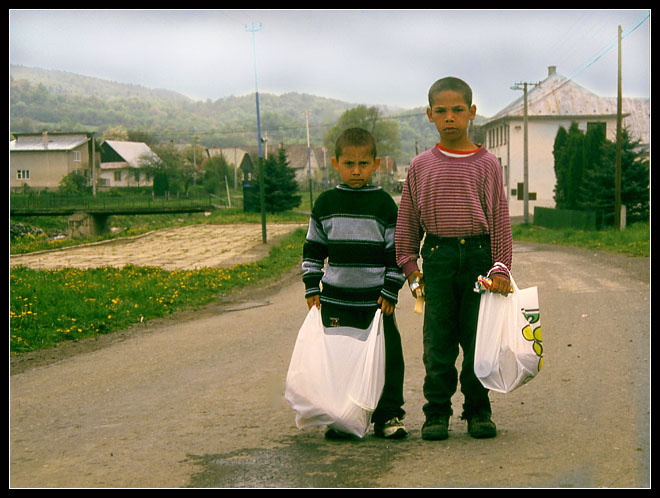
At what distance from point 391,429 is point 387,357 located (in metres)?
0.40

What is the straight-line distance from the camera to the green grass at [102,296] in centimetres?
1006

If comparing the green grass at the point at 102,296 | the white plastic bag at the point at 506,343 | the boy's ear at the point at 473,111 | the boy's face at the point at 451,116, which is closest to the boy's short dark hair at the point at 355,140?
the boy's face at the point at 451,116

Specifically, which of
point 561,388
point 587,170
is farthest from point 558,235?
point 561,388

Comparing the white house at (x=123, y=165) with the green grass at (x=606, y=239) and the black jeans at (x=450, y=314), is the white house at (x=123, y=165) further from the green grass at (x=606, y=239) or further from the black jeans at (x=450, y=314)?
the black jeans at (x=450, y=314)

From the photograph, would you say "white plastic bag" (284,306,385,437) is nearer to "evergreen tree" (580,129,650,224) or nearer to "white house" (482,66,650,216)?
"evergreen tree" (580,129,650,224)

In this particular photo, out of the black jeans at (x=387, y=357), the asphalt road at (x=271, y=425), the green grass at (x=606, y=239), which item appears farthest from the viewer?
the green grass at (x=606, y=239)

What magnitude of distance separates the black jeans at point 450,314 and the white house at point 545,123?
51.9 m

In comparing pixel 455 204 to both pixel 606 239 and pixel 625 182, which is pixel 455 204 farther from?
pixel 625 182

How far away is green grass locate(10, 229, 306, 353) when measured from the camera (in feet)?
33.0

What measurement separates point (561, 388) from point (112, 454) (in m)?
3.19

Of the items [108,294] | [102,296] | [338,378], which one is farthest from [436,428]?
[108,294]

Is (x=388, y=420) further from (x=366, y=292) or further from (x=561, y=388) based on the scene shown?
(x=561, y=388)

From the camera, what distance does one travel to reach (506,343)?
14.0ft

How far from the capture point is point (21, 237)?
139ft
